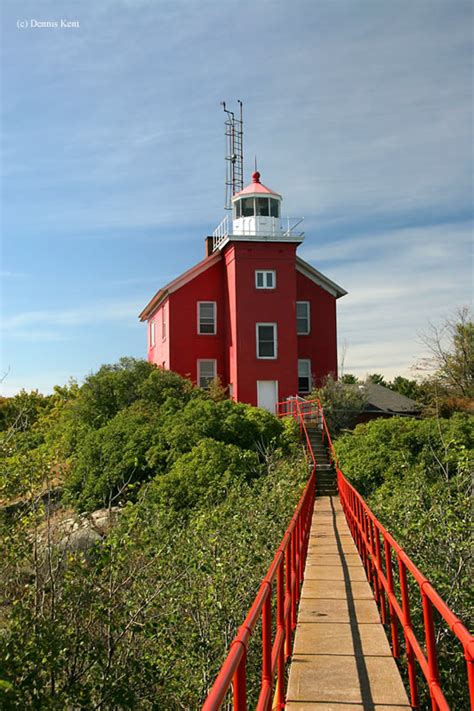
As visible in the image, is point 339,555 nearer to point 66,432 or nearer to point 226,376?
point 66,432

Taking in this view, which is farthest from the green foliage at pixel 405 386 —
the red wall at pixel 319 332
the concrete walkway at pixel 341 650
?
the concrete walkway at pixel 341 650

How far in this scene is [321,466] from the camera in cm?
2678

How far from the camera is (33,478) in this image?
1116cm

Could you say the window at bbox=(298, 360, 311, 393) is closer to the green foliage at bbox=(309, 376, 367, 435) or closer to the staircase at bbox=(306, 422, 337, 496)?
the green foliage at bbox=(309, 376, 367, 435)

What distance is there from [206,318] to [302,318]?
5039mm

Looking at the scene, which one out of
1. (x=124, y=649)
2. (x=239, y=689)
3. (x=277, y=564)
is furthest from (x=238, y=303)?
(x=239, y=689)

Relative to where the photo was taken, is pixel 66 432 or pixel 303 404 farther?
pixel 303 404

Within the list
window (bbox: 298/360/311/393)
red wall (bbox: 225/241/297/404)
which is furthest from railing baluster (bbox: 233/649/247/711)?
window (bbox: 298/360/311/393)

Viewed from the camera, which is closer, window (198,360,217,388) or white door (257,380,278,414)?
white door (257,380,278,414)

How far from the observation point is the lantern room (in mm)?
35688

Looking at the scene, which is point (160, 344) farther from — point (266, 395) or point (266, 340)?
point (266, 395)

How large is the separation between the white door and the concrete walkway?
21.8 m

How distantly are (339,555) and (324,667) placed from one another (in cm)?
648

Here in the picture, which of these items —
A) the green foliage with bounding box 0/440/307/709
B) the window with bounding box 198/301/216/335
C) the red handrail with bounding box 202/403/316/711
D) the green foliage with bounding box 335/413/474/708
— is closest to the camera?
the red handrail with bounding box 202/403/316/711
